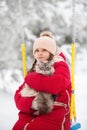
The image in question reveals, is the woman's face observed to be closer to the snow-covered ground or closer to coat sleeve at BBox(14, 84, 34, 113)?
coat sleeve at BBox(14, 84, 34, 113)

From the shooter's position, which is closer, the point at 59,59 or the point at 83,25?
the point at 59,59

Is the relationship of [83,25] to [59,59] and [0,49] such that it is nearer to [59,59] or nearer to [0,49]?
[0,49]

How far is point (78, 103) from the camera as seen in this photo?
2547 millimetres

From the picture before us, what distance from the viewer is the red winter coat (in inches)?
55.0

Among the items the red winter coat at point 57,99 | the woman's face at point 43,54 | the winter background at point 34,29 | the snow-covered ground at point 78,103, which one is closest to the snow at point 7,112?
the snow-covered ground at point 78,103

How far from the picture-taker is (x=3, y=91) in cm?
278

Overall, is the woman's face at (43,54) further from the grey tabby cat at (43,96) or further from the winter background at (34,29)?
the winter background at (34,29)

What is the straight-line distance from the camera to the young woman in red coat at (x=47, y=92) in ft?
4.59

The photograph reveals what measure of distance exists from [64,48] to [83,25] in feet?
1.18

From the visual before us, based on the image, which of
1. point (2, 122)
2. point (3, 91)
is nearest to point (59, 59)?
point (2, 122)

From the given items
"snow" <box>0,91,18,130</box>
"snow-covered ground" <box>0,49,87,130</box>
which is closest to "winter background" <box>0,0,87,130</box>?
"snow-covered ground" <box>0,49,87,130</box>

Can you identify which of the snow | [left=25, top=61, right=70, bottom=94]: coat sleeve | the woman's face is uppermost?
the woman's face

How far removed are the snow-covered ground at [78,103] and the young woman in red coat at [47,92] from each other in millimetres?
766

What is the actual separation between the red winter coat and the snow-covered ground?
2.50 ft
